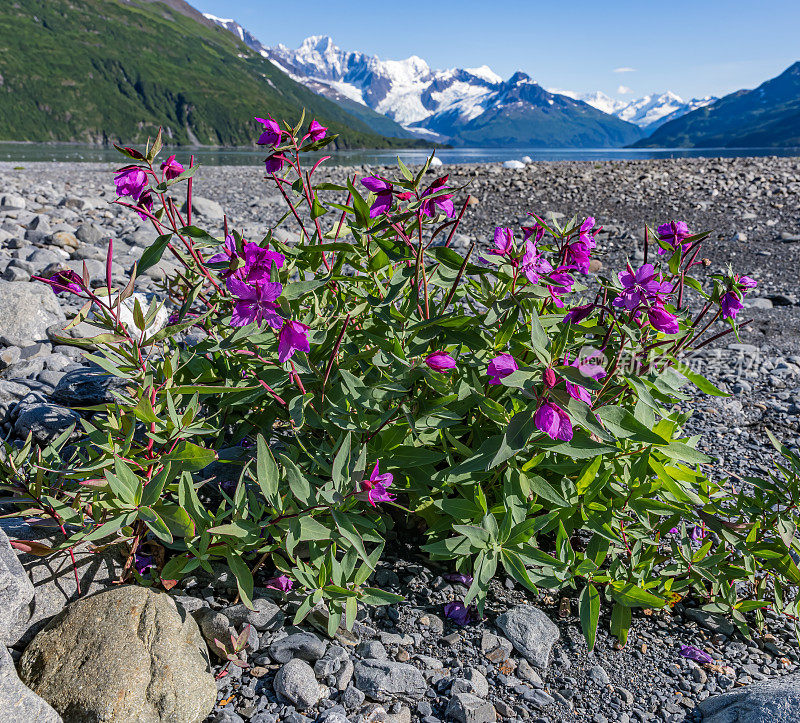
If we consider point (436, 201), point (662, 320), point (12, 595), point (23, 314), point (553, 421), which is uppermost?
point (436, 201)

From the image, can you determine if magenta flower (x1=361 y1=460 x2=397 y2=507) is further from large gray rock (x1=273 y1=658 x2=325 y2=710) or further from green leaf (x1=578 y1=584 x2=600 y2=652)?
green leaf (x1=578 y1=584 x2=600 y2=652)

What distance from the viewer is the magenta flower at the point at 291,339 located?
1954 mm

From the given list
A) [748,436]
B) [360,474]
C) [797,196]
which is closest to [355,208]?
[360,474]

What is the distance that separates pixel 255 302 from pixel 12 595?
4.93ft

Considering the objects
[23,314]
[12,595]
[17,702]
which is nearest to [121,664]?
[17,702]

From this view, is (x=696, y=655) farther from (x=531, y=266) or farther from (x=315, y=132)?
(x=315, y=132)

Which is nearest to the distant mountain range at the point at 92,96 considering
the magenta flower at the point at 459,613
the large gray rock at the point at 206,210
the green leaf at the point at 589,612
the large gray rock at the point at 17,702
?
the large gray rock at the point at 206,210

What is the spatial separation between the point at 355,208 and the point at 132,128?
203 meters

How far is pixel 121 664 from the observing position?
6.77ft

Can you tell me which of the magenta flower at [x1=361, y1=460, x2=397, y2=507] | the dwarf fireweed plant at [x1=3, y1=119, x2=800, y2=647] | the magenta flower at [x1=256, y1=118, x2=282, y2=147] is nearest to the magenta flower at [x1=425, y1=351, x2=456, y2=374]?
the dwarf fireweed plant at [x1=3, y1=119, x2=800, y2=647]

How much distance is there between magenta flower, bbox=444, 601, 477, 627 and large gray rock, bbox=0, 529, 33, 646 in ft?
5.94

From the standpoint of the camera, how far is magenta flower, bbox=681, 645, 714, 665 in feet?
8.39

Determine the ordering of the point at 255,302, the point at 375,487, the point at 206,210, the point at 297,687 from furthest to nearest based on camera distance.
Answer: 1. the point at 206,210
2. the point at 297,687
3. the point at 375,487
4. the point at 255,302

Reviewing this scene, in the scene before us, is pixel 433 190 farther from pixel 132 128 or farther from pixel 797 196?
pixel 132 128
